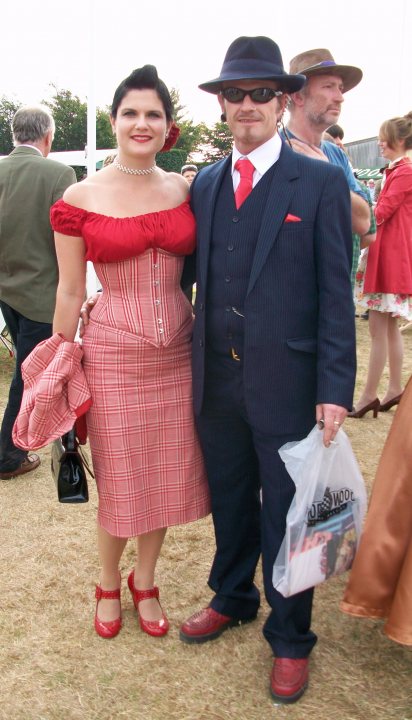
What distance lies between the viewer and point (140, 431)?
92.4 inches

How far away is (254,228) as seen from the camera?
200 cm

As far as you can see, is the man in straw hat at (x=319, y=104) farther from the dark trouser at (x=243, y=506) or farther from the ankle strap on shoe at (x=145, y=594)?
the ankle strap on shoe at (x=145, y=594)

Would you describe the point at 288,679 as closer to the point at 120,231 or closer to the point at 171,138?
the point at 120,231

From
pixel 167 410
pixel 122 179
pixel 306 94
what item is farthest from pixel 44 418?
pixel 306 94

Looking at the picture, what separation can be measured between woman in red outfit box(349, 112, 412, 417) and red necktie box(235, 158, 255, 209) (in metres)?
2.96

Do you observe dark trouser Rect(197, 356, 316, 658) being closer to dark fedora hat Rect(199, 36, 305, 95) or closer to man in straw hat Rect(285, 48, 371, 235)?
dark fedora hat Rect(199, 36, 305, 95)

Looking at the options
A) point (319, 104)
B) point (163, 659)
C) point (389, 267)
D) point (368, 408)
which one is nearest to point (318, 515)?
point (163, 659)

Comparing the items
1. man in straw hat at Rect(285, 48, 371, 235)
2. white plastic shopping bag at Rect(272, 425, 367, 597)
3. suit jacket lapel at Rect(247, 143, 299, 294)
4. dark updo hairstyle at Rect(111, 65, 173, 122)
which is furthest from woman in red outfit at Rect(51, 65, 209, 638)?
man in straw hat at Rect(285, 48, 371, 235)

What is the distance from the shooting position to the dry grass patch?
2.17m

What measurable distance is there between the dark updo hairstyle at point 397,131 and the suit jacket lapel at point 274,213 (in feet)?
9.59

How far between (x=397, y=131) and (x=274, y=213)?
3048 millimetres

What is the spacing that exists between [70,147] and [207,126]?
14150 mm

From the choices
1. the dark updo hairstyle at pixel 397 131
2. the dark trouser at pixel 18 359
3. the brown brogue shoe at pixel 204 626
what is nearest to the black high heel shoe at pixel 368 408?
the dark updo hairstyle at pixel 397 131

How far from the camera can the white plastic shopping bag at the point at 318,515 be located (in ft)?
6.79
